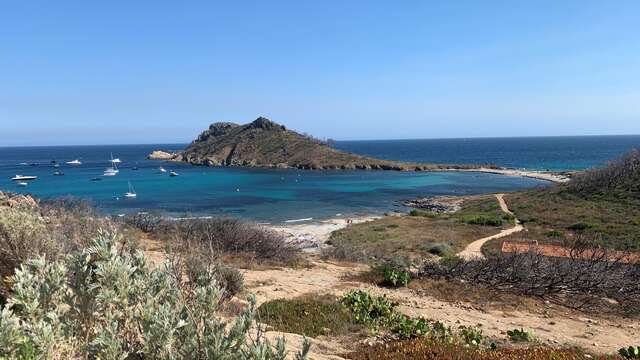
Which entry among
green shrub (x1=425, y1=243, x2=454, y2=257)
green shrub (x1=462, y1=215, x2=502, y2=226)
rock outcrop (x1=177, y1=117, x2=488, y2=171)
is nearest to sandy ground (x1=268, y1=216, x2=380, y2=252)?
green shrub (x1=425, y1=243, x2=454, y2=257)

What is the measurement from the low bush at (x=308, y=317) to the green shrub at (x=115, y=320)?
461cm

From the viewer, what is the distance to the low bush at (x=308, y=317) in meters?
8.49

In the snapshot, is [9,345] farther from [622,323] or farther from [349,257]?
[349,257]

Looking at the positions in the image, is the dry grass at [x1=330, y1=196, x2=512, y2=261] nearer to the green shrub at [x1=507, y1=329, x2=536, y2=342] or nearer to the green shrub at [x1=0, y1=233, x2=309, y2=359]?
the green shrub at [x1=507, y1=329, x2=536, y2=342]

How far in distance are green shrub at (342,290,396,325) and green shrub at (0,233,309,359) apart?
18.9ft

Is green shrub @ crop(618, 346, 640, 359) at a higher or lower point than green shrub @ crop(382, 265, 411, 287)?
higher

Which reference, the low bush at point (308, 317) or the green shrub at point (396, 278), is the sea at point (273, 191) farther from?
the low bush at point (308, 317)

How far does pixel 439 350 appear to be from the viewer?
6473 mm

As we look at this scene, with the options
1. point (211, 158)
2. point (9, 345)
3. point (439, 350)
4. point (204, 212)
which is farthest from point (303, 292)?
point (211, 158)

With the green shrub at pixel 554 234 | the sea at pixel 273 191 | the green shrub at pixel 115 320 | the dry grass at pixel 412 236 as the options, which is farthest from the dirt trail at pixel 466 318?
the sea at pixel 273 191

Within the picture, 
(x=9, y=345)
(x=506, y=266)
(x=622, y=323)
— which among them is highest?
(x=9, y=345)

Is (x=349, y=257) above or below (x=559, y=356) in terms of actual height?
below

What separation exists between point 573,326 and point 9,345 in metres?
10.7

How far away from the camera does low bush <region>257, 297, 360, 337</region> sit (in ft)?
27.9
